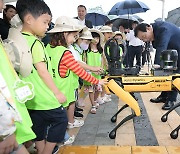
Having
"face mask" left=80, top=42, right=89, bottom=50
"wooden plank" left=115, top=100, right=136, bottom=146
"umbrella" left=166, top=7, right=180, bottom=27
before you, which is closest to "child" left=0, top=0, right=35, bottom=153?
"wooden plank" left=115, top=100, right=136, bottom=146

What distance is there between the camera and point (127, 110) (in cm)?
400

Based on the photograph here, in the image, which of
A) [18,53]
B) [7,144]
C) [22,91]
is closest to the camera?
[7,144]

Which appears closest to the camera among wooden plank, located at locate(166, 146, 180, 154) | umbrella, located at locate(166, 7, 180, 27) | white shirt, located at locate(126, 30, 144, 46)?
wooden plank, located at locate(166, 146, 180, 154)

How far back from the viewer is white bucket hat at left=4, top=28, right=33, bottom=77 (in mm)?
1430

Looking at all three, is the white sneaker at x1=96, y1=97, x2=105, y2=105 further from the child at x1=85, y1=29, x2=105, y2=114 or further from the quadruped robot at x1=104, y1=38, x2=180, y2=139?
the quadruped robot at x1=104, y1=38, x2=180, y2=139

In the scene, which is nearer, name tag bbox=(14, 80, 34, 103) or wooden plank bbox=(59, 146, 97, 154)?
name tag bbox=(14, 80, 34, 103)

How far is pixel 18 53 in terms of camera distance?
1.43 metres

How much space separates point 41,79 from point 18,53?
1.41ft

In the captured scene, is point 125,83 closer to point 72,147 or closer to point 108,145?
point 108,145

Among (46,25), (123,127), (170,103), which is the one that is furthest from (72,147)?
(170,103)

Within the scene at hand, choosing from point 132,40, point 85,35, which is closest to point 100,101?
point 85,35

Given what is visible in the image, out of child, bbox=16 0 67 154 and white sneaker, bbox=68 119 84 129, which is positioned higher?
child, bbox=16 0 67 154

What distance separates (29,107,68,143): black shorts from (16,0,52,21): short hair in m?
0.74

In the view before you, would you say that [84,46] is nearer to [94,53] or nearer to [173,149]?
[94,53]
